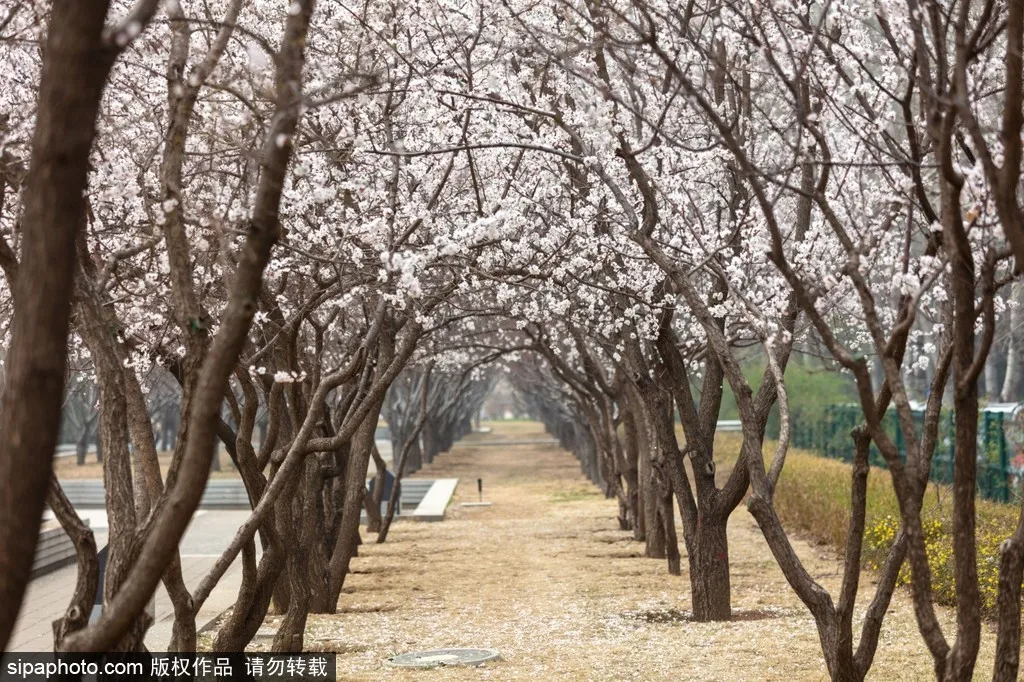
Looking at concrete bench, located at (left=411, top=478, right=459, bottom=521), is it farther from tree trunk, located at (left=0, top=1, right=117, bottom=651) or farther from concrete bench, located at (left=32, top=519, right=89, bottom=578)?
tree trunk, located at (left=0, top=1, right=117, bottom=651)

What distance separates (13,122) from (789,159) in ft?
21.0

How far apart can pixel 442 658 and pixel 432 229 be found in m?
3.28

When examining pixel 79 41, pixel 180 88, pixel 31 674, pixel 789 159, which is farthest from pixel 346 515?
pixel 79 41

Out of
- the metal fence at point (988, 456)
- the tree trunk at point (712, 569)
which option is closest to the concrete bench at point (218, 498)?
the metal fence at point (988, 456)

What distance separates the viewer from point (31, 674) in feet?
28.8

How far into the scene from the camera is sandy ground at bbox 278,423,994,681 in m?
8.45

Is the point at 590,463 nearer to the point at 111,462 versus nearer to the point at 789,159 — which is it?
the point at 789,159

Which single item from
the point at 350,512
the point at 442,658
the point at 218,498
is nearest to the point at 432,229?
the point at 442,658

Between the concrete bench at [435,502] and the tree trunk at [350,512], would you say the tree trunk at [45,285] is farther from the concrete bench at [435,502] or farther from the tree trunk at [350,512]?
the concrete bench at [435,502]

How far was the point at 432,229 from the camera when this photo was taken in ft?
31.1

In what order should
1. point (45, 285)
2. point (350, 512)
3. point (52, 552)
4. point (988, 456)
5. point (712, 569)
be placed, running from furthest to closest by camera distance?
point (988, 456)
point (52, 552)
point (350, 512)
point (712, 569)
point (45, 285)

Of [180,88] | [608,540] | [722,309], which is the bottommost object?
[608,540]

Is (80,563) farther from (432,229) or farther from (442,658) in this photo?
(432,229)

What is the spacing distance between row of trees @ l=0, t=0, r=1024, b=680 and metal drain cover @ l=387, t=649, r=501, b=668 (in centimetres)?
83
